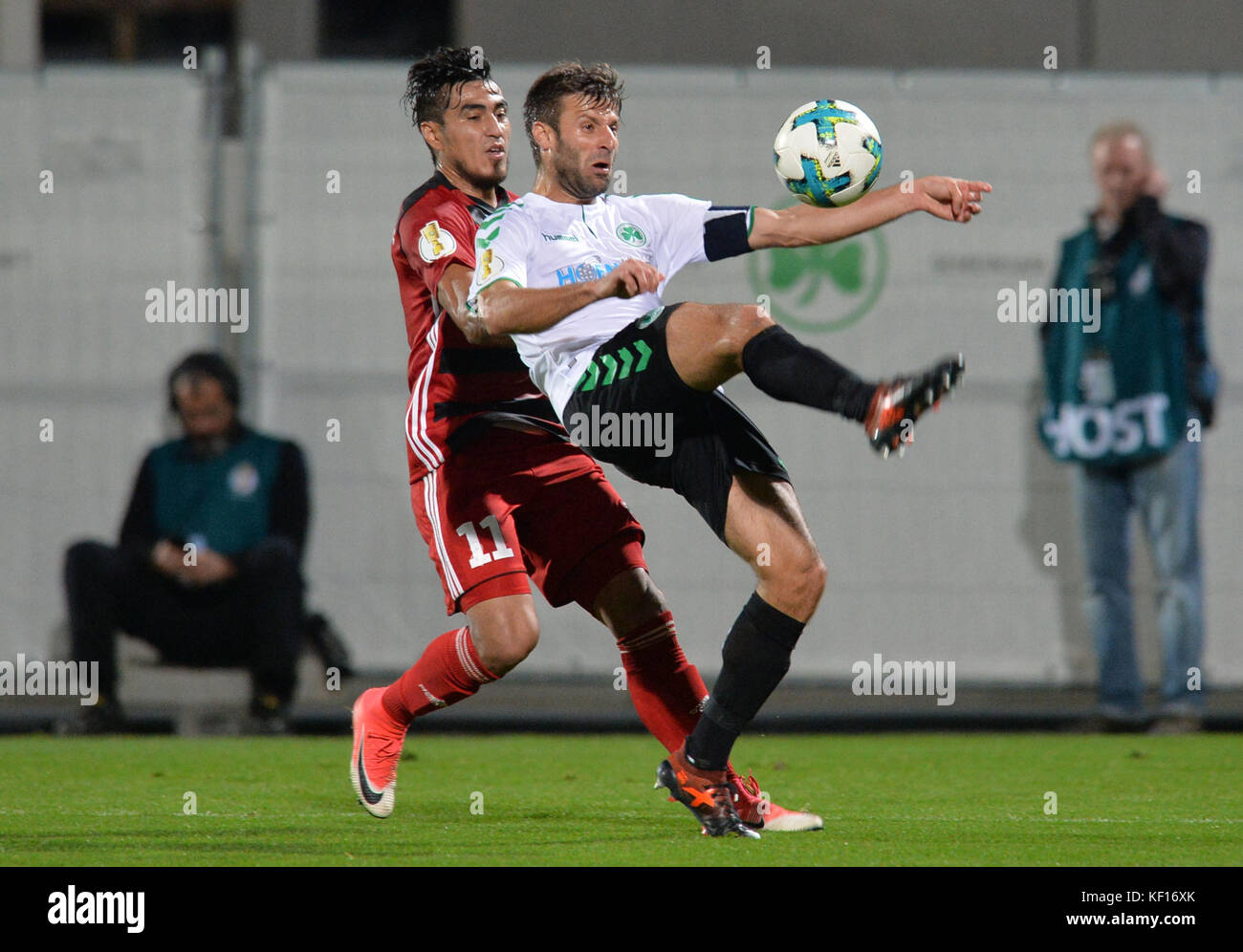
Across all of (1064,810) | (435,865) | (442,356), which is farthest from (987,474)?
(435,865)

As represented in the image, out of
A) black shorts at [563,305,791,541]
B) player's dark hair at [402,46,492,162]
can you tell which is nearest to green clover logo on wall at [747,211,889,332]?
player's dark hair at [402,46,492,162]

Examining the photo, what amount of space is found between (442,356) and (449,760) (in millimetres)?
2672

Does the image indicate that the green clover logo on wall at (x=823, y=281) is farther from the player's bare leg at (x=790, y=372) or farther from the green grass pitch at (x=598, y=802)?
the player's bare leg at (x=790, y=372)

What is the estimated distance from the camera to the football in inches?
209

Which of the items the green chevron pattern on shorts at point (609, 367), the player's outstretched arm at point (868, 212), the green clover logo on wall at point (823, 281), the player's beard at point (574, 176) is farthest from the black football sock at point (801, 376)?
the green clover logo on wall at point (823, 281)

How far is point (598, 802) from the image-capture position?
6.27m

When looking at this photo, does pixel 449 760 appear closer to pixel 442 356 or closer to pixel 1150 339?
pixel 442 356

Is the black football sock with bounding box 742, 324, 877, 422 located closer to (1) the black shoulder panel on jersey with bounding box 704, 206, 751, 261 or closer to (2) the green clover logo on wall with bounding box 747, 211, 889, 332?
(1) the black shoulder panel on jersey with bounding box 704, 206, 751, 261

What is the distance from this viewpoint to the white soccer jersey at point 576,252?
513 cm

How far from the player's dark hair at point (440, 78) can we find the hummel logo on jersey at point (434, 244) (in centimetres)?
51

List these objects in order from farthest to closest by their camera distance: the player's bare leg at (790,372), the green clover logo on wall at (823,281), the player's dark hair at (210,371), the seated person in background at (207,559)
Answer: the green clover logo on wall at (823,281) < the player's dark hair at (210,371) < the seated person in background at (207,559) < the player's bare leg at (790,372)

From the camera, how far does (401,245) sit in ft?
18.4

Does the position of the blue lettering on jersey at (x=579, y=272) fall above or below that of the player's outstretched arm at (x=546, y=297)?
above

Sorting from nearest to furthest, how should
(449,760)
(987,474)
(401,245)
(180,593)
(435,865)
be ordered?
1. (435,865)
2. (401,245)
3. (449,760)
4. (180,593)
5. (987,474)
